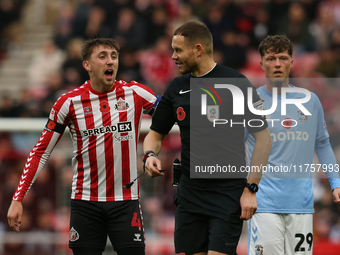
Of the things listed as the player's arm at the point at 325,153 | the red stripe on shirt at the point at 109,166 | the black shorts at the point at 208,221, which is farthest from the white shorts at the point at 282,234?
the red stripe on shirt at the point at 109,166

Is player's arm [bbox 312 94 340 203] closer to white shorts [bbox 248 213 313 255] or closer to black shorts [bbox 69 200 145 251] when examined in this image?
white shorts [bbox 248 213 313 255]

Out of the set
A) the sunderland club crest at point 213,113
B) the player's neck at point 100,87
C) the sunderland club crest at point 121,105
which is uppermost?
the player's neck at point 100,87

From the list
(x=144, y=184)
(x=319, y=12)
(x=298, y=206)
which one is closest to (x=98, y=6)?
(x=319, y=12)

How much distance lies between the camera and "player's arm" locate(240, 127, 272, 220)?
454cm

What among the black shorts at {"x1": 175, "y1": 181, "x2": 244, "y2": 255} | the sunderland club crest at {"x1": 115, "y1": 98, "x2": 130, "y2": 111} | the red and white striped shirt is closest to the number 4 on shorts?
the red and white striped shirt

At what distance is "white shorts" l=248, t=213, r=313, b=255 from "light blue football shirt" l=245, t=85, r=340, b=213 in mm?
75

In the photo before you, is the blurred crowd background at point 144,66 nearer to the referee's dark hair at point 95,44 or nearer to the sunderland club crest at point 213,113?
the referee's dark hair at point 95,44

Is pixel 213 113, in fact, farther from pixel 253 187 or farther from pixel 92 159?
pixel 92 159

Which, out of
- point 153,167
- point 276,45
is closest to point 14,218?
point 153,167

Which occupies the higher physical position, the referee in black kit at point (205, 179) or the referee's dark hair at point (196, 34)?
the referee's dark hair at point (196, 34)

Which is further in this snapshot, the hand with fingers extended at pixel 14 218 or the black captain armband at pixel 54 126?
the black captain armband at pixel 54 126

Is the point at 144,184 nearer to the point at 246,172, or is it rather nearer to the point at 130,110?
the point at 130,110

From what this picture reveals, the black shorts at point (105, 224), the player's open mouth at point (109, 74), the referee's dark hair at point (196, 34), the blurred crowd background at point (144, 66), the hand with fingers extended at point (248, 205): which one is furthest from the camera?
the blurred crowd background at point (144, 66)

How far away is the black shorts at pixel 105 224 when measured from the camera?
520cm
